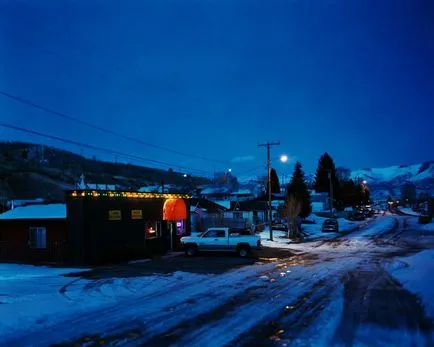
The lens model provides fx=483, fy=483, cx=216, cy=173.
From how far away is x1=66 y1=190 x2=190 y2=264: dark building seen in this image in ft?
87.5

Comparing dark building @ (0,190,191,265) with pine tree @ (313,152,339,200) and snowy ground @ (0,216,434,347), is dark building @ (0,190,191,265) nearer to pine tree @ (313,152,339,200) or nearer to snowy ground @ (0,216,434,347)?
snowy ground @ (0,216,434,347)

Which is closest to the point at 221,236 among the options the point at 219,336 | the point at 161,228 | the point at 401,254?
the point at 161,228

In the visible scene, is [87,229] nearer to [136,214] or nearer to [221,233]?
[136,214]

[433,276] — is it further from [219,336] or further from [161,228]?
[161,228]

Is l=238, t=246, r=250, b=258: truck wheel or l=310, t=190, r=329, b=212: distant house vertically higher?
l=310, t=190, r=329, b=212: distant house

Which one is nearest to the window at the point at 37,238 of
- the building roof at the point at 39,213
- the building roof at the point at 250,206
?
the building roof at the point at 39,213

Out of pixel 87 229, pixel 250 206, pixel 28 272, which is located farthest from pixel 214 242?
pixel 250 206

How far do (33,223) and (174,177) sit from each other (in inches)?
6546

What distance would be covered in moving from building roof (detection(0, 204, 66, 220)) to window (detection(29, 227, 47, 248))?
81 cm

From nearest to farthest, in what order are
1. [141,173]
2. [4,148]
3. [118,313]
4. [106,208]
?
[118,313]
[106,208]
[4,148]
[141,173]

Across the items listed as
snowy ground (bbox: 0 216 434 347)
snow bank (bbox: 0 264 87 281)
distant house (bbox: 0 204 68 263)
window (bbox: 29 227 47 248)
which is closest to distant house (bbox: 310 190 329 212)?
distant house (bbox: 0 204 68 263)

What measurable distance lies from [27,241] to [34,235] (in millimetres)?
673

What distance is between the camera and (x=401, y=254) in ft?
94.4

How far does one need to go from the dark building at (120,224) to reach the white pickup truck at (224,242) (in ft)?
9.37
